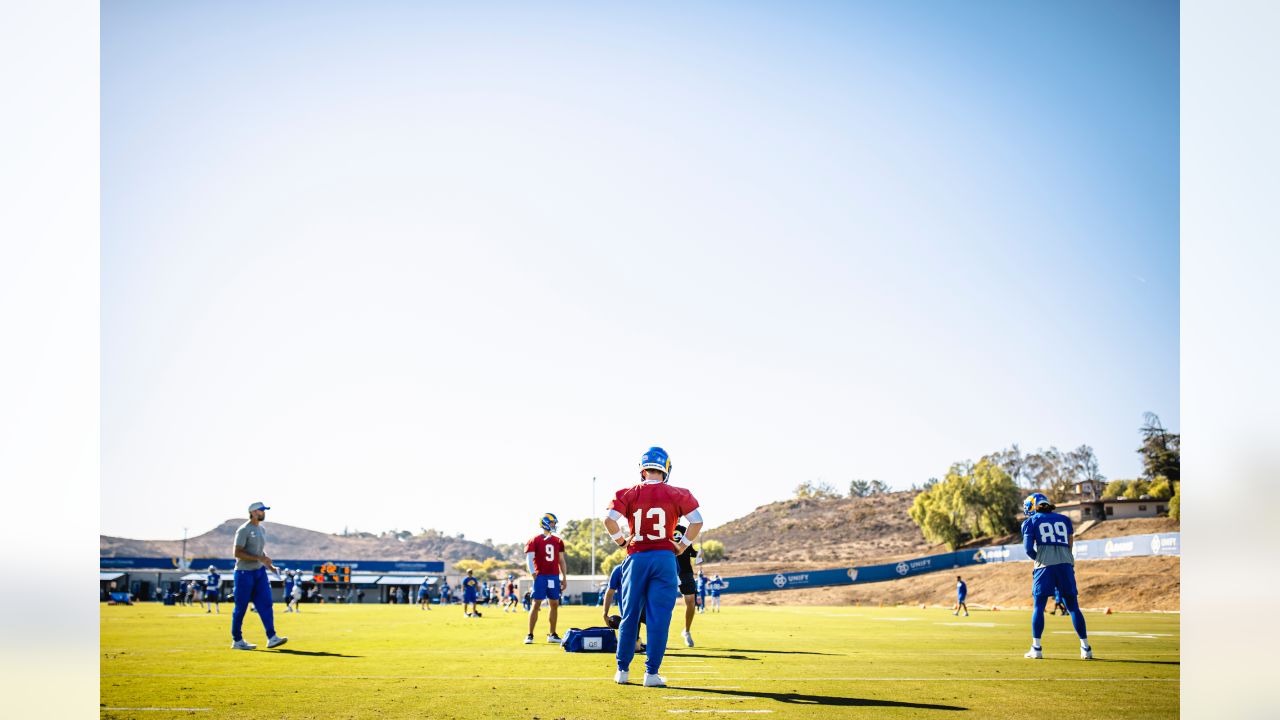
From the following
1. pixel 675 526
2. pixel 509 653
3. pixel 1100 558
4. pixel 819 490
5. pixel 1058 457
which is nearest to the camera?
pixel 675 526

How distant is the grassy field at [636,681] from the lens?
7.02 metres

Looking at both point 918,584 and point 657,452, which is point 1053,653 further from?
point 918,584

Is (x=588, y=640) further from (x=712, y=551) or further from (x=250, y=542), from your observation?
(x=712, y=551)

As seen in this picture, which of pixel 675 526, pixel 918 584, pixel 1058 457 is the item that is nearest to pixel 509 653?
pixel 675 526

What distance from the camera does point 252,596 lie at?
1312 centimetres

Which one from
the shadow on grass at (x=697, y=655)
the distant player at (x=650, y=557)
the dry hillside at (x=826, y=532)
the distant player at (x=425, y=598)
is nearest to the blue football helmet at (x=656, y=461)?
the distant player at (x=650, y=557)

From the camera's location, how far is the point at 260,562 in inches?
515

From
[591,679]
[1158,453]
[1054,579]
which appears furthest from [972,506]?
[591,679]

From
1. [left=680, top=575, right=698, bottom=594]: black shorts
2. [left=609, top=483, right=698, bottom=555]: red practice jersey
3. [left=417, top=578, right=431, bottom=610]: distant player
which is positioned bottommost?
[left=417, top=578, right=431, bottom=610]: distant player

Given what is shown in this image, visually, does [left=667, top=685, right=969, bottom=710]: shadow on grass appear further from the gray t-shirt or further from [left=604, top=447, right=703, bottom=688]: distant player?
the gray t-shirt

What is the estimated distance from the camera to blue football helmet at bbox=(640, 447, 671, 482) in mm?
8820

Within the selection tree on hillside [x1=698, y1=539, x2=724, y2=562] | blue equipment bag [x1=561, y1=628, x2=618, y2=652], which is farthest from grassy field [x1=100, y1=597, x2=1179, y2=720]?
tree on hillside [x1=698, y1=539, x2=724, y2=562]

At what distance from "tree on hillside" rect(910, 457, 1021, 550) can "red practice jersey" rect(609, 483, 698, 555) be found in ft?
320
